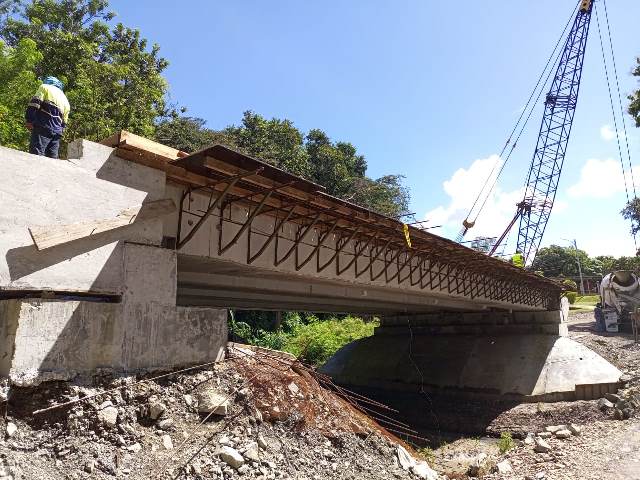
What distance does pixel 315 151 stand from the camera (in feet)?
152

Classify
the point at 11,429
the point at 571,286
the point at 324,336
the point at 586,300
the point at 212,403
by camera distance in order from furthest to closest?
the point at 586,300
the point at 324,336
the point at 571,286
the point at 212,403
the point at 11,429

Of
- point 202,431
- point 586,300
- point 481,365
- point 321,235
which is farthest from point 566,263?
point 202,431

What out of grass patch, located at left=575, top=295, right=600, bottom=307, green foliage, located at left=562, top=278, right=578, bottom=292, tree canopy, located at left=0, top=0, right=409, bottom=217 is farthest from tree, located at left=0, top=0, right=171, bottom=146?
grass patch, located at left=575, top=295, right=600, bottom=307

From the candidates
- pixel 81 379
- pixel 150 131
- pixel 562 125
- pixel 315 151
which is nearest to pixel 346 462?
pixel 81 379

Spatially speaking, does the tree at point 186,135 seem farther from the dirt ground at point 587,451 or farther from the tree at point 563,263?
the tree at point 563,263

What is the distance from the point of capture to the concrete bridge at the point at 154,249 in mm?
4992

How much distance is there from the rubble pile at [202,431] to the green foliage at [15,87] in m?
13.6

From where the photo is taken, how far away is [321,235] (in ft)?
35.2

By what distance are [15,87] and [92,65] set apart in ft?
22.6

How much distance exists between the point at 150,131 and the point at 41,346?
21.8 m

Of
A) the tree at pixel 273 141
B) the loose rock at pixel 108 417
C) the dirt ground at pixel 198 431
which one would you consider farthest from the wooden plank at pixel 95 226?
the tree at pixel 273 141

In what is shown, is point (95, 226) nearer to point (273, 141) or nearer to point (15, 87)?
point (15, 87)

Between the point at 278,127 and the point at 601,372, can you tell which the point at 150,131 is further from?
the point at 601,372

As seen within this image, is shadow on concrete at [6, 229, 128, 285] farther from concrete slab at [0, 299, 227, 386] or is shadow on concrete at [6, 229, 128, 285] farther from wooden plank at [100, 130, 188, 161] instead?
wooden plank at [100, 130, 188, 161]
